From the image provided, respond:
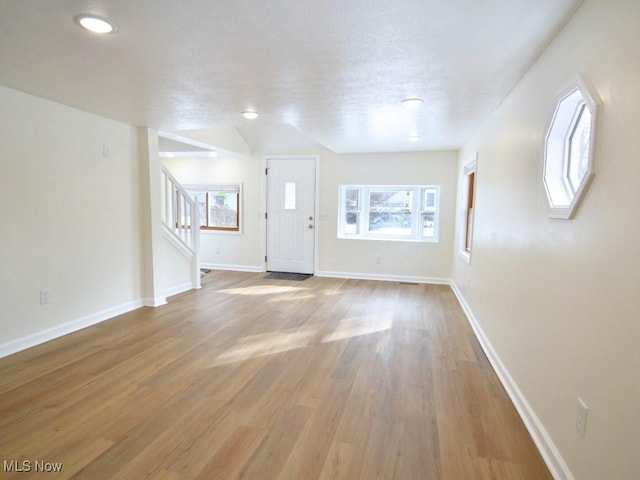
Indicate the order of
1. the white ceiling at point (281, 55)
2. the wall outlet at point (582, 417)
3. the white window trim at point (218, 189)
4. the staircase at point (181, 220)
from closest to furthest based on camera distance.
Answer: the wall outlet at point (582, 417), the white ceiling at point (281, 55), the staircase at point (181, 220), the white window trim at point (218, 189)

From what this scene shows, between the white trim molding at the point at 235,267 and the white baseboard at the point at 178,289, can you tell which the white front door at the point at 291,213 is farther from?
the white baseboard at the point at 178,289

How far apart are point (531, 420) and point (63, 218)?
3.99 metres

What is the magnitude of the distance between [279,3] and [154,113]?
2462mm

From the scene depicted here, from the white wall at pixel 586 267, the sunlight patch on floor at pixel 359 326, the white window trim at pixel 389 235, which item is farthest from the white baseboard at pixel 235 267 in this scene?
the white wall at pixel 586 267

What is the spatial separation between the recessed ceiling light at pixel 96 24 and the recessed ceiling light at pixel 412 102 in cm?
207

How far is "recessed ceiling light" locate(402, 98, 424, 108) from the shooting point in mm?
2938

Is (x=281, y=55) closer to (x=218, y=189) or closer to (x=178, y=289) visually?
(x=178, y=289)

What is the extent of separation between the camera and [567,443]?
1608 millimetres

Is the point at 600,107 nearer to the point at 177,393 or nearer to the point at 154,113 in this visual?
the point at 177,393

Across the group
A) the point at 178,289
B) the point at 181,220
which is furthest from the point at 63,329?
the point at 181,220

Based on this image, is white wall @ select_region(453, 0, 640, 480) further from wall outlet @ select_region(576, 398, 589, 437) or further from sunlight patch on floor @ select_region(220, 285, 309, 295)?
sunlight patch on floor @ select_region(220, 285, 309, 295)

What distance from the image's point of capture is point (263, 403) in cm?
231

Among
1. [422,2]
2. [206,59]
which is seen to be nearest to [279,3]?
[422,2]

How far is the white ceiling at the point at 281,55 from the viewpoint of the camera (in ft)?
5.40
